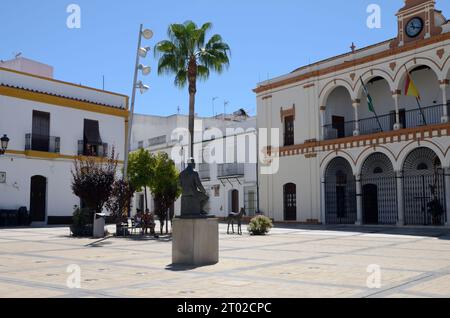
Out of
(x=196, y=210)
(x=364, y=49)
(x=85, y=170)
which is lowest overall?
(x=196, y=210)

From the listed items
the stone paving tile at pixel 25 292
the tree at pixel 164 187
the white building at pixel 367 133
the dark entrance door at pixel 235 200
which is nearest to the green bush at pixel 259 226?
the tree at pixel 164 187

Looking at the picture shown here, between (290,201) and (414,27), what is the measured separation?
1234cm

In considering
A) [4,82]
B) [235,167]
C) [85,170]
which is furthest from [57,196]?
[235,167]

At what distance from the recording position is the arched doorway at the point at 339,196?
2878 centimetres

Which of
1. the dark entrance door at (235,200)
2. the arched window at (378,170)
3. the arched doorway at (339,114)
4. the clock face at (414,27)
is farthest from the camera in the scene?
the dark entrance door at (235,200)

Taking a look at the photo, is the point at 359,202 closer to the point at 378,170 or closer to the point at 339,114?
the point at 378,170

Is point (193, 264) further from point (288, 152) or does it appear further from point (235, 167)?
point (235, 167)

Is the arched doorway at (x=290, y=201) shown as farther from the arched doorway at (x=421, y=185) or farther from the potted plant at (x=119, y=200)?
the potted plant at (x=119, y=200)

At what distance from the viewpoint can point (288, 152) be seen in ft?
101

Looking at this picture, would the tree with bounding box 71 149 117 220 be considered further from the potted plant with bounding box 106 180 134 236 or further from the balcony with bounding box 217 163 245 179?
the balcony with bounding box 217 163 245 179

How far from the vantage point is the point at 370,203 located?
2830cm

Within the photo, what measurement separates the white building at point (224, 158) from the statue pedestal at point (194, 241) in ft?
77.0

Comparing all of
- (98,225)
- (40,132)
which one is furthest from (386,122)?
(40,132)
